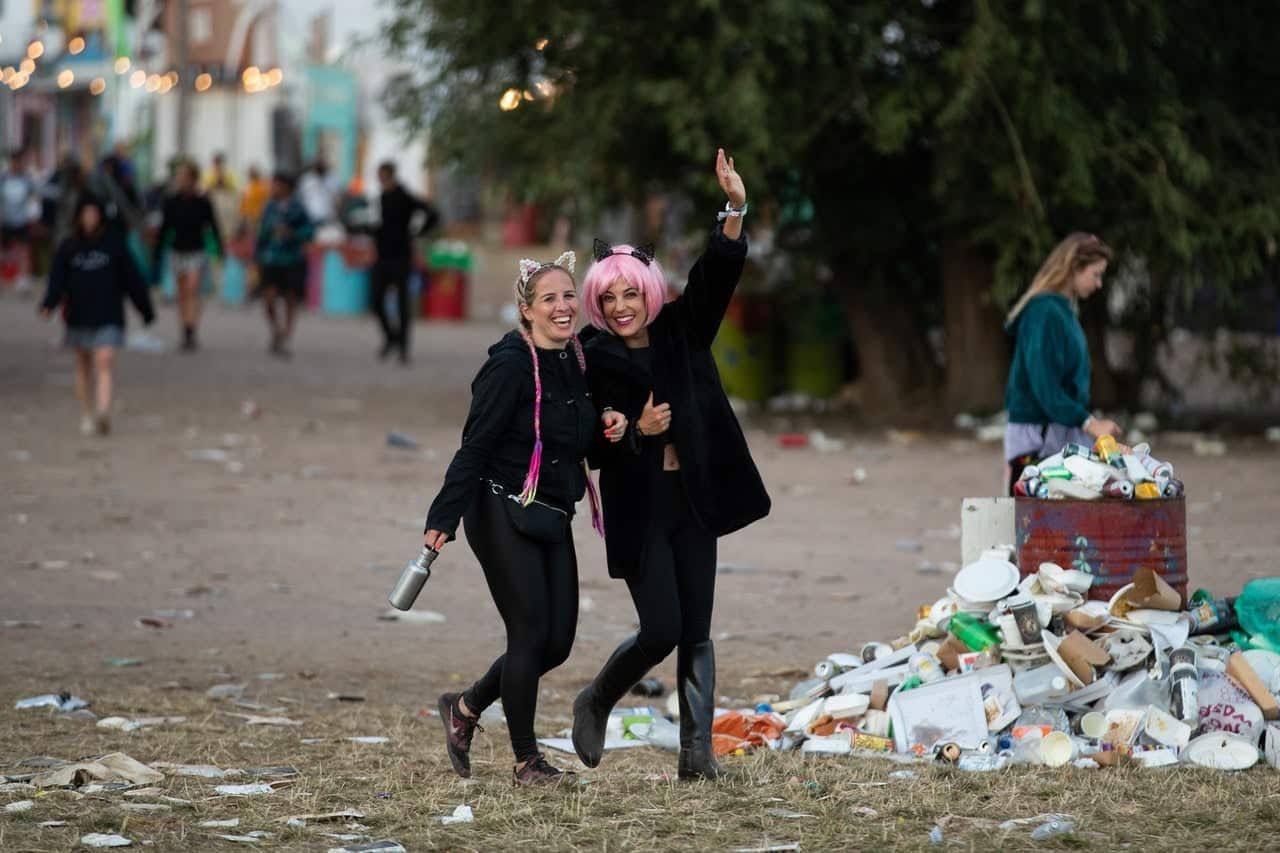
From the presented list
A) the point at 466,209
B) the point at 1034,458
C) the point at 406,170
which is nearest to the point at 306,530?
the point at 1034,458

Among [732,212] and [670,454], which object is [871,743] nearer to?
[670,454]

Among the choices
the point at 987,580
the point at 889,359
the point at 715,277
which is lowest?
the point at 987,580

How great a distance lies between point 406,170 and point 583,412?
41010mm

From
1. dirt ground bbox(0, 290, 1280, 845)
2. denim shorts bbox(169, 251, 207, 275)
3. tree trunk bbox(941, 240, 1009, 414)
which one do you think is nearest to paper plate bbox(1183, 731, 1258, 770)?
dirt ground bbox(0, 290, 1280, 845)

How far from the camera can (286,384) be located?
2053 cm

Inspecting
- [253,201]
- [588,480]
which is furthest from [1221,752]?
[253,201]

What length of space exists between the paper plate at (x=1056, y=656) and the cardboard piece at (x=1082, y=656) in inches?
0.7

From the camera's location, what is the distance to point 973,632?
7102 millimetres

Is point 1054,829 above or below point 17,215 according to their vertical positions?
below

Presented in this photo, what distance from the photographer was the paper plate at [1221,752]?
21.1 feet

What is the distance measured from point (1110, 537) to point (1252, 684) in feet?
2.31

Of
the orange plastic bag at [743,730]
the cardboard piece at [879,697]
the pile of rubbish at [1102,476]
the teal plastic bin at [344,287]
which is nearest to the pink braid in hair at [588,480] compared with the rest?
the orange plastic bag at [743,730]

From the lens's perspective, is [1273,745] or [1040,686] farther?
[1040,686]

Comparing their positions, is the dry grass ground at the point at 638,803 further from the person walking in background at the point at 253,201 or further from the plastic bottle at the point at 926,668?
the person walking in background at the point at 253,201
